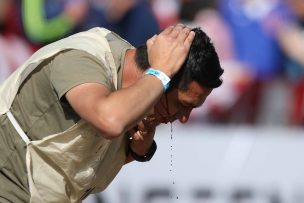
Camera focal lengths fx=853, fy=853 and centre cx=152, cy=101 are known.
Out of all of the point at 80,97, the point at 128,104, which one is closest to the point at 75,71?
the point at 80,97

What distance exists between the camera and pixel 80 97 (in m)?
3.12

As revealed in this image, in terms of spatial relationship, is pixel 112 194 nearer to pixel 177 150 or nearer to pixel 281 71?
pixel 177 150

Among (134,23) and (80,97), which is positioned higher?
(80,97)

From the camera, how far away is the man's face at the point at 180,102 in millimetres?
3479

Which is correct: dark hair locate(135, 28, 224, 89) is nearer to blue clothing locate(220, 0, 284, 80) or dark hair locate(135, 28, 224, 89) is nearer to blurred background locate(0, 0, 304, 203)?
blurred background locate(0, 0, 304, 203)

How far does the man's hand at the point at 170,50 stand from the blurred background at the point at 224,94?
11.8 feet

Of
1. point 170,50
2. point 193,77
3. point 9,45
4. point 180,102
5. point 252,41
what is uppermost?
point 170,50

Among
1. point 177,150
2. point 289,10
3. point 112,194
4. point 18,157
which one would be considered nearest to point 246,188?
point 177,150

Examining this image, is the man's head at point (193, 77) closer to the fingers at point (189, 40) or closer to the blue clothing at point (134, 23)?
the fingers at point (189, 40)

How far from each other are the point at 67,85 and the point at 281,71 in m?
4.44

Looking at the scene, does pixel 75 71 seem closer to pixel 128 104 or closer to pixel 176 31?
pixel 128 104

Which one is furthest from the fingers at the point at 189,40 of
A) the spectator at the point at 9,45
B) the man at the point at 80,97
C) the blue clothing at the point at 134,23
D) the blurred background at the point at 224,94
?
the spectator at the point at 9,45

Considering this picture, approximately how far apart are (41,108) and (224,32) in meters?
4.04

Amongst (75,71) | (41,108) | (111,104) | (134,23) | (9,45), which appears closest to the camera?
(111,104)
